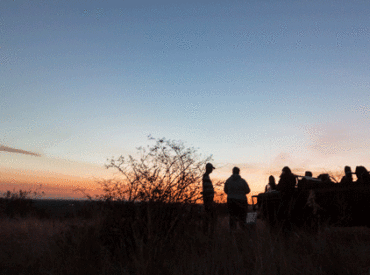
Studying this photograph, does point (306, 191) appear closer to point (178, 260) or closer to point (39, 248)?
point (178, 260)

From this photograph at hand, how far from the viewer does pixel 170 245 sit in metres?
4.70

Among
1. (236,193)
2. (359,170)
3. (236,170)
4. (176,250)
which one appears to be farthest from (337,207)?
(176,250)

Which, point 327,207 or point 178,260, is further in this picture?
point 327,207

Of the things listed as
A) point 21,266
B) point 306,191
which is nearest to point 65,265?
point 21,266

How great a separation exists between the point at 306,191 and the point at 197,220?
2.89m

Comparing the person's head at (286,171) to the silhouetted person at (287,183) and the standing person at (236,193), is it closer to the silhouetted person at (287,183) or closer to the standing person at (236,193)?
the silhouetted person at (287,183)

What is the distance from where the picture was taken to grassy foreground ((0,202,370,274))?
3.92m

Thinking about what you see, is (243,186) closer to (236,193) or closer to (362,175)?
(236,193)

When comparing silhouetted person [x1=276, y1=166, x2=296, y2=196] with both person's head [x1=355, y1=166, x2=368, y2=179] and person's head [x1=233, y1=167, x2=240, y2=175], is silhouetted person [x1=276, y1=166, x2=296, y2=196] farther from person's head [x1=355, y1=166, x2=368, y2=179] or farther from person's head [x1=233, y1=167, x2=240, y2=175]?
person's head [x1=355, y1=166, x2=368, y2=179]

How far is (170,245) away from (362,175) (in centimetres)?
494

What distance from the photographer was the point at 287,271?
12.0 ft

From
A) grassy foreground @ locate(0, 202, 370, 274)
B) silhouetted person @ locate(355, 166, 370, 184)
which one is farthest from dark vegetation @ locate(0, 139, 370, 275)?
silhouetted person @ locate(355, 166, 370, 184)

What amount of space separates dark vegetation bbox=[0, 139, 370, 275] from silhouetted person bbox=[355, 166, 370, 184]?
4.29ft

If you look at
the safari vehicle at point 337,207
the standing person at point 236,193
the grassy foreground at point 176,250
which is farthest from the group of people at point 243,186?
the grassy foreground at point 176,250
